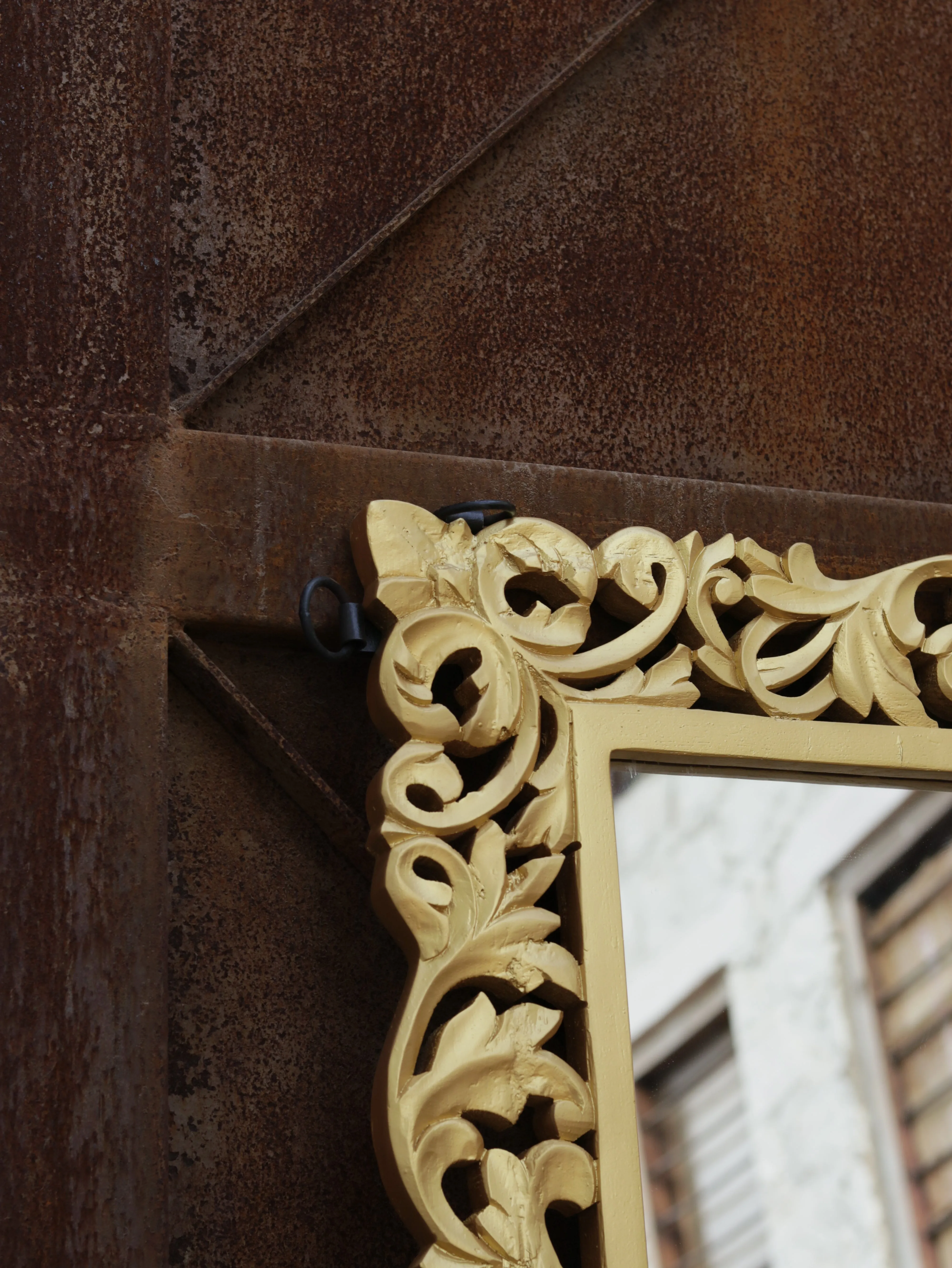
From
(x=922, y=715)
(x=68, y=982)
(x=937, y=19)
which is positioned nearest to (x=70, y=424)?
(x=68, y=982)

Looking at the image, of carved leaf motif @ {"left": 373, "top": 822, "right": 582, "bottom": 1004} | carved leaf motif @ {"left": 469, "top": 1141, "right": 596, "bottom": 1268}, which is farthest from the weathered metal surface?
carved leaf motif @ {"left": 469, "top": 1141, "right": 596, "bottom": 1268}

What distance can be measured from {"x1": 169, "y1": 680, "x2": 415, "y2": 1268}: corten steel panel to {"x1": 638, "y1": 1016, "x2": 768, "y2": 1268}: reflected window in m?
0.16

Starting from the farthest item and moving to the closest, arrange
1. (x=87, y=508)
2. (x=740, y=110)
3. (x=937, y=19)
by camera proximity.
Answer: (x=937, y=19) < (x=740, y=110) < (x=87, y=508)

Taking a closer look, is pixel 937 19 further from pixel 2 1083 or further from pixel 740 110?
pixel 2 1083

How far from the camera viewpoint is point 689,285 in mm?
1245

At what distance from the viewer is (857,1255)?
3.11 ft

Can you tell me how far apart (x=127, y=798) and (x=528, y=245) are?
56 centimetres

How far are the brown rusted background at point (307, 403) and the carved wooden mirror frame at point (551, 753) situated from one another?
0.07m

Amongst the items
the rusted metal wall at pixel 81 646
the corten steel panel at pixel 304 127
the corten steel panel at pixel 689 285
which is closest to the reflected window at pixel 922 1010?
the corten steel panel at pixel 689 285

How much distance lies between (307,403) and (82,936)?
424 mm

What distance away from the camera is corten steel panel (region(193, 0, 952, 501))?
115cm

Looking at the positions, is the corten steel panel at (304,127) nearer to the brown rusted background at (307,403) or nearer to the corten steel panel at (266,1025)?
the brown rusted background at (307,403)

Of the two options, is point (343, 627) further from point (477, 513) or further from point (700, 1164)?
point (700, 1164)

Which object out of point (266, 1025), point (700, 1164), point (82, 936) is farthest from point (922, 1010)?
point (82, 936)
